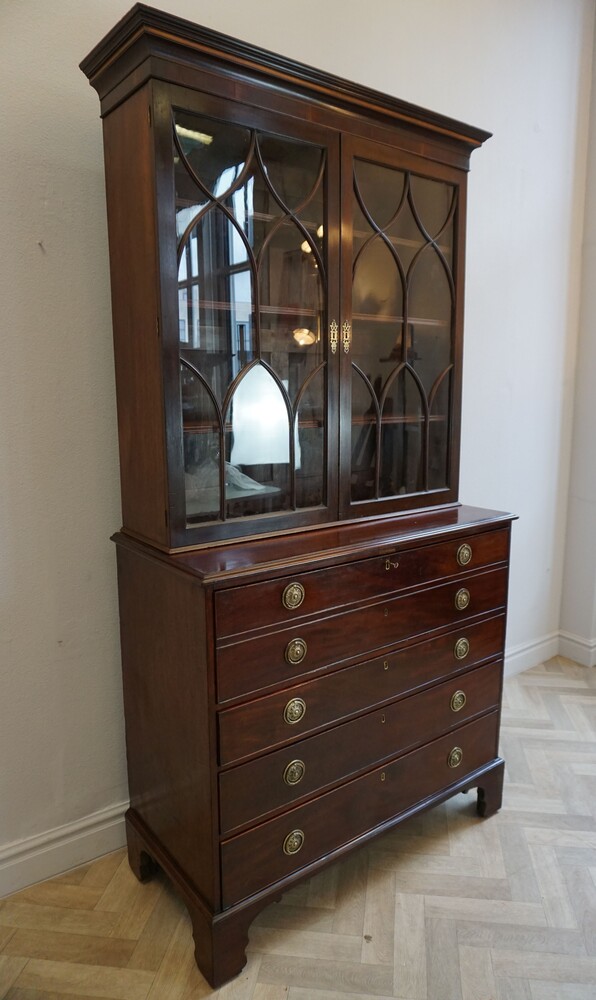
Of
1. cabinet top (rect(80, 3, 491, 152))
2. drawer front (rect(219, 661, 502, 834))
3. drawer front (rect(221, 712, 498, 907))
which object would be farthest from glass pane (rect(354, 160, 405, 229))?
drawer front (rect(221, 712, 498, 907))

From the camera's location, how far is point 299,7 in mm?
1860

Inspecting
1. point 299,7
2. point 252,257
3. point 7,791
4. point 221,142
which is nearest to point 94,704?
point 7,791

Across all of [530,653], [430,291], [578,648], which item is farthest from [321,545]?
[578,648]

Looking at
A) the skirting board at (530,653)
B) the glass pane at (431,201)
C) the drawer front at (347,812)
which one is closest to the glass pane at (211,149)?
the glass pane at (431,201)

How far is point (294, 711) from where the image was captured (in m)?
1.42

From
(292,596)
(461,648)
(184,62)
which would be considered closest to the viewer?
(184,62)

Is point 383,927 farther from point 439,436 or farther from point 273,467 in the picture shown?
point 439,436

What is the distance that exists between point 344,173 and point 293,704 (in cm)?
123

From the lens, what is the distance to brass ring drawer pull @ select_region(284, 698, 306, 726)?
142 cm

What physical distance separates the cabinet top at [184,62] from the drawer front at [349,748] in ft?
4.35

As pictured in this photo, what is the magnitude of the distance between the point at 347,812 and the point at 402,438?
98 centimetres

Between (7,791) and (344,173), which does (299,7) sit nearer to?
(344,173)

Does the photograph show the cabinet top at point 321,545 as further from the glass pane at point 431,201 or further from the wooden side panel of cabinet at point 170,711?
the glass pane at point 431,201

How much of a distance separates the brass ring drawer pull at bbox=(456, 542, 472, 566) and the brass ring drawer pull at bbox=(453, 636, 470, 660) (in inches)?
8.7
